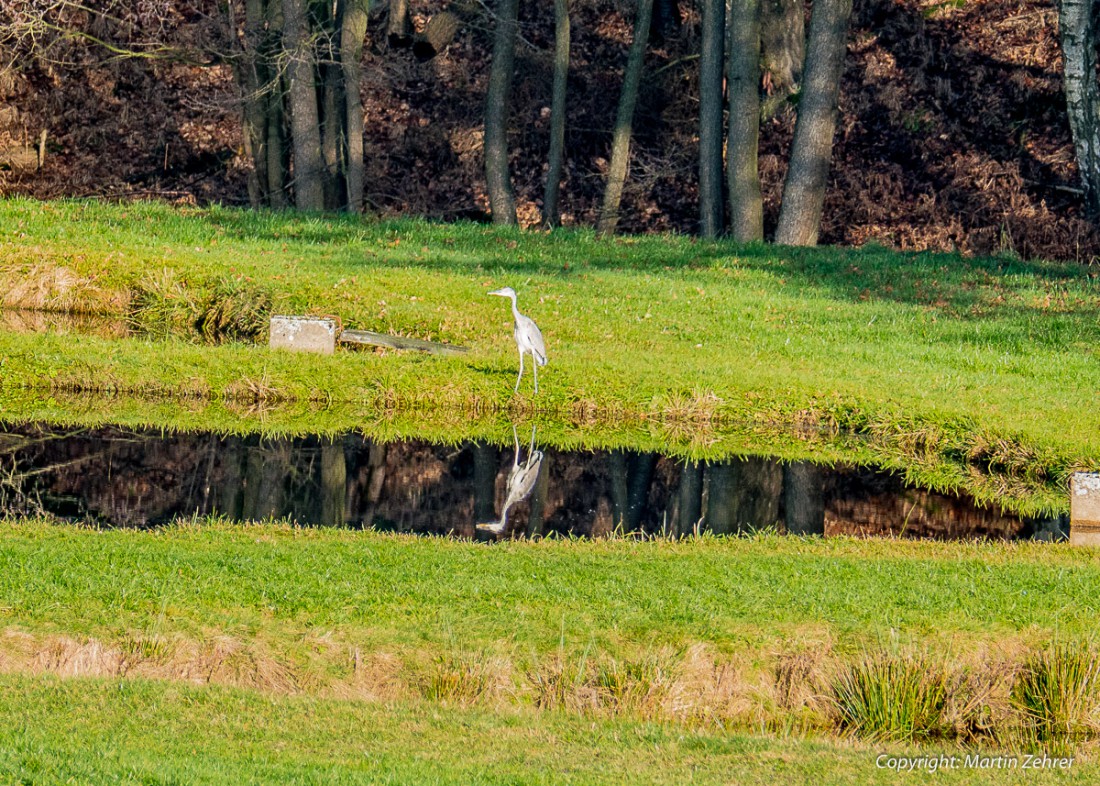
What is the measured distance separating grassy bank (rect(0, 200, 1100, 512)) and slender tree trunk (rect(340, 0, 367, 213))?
162 inches

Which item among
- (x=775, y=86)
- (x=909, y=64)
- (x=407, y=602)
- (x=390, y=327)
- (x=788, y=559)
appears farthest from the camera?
(x=909, y=64)

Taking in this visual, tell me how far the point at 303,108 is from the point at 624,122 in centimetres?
690

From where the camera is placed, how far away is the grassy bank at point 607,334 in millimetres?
15492

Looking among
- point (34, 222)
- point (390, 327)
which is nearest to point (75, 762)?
point (390, 327)

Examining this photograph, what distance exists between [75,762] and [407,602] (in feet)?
10.6

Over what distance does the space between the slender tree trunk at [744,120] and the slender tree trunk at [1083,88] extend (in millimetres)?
5368

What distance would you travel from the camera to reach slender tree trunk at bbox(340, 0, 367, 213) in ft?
91.2

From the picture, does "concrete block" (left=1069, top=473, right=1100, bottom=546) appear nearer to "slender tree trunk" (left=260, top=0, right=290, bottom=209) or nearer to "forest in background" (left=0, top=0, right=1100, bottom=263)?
"slender tree trunk" (left=260, top=0, right=290, bottom=209)

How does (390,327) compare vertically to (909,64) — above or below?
below

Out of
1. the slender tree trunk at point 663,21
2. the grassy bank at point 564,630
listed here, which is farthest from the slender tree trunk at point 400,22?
the grassy bank at point 564,630

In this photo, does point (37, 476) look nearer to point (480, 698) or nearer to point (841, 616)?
point (480, 698)

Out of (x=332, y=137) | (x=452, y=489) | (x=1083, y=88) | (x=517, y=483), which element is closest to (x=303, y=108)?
(x=332, y=137)

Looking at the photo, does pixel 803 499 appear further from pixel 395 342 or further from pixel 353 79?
pixel 353 79

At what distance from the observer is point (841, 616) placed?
941cm
